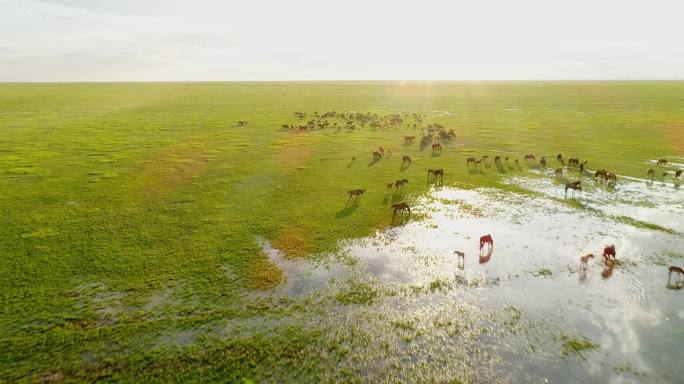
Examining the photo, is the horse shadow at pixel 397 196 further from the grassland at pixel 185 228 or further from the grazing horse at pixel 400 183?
the grassland at pixel 185 228

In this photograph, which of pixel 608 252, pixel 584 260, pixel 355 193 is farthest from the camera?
pixel 355 193

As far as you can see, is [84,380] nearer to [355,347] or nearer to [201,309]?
[201,309]

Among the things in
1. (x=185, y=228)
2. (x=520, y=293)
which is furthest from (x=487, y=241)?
(x=185, y=228)

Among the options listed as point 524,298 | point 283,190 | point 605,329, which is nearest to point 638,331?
point 605,329

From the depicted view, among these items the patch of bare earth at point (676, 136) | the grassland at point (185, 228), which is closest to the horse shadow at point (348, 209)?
the grassland at point (185, 228)

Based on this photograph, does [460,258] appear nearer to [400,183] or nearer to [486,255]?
[486,255]

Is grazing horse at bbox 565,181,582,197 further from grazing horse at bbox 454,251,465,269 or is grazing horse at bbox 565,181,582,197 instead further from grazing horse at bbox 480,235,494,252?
grazing horse at bbox 454,251,465,269
